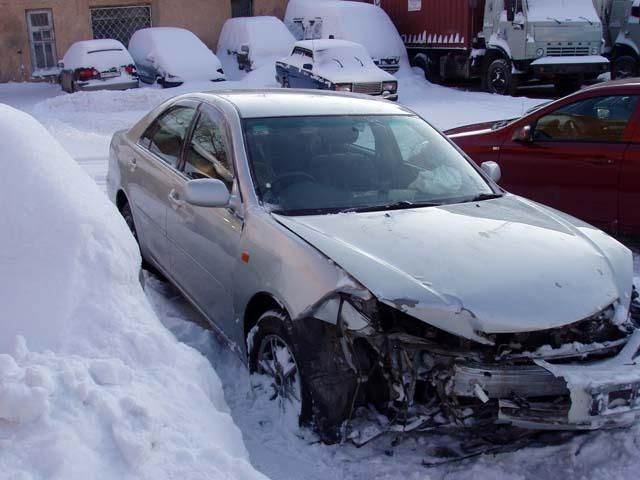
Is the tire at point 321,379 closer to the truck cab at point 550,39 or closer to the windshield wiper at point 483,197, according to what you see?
the windshield wiper at point 483,197

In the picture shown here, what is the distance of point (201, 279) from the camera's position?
4.29 meters

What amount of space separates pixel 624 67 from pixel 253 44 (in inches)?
353

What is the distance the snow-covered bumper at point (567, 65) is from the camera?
16.8 meters

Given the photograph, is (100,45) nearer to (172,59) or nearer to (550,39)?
(172,59)

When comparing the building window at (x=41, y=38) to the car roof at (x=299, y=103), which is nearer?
the car roof at (x=299, y=103)

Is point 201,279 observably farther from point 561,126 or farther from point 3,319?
point 561,126

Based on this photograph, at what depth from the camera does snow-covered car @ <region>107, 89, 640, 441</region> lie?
3039mm

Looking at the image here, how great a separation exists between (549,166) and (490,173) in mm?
1907

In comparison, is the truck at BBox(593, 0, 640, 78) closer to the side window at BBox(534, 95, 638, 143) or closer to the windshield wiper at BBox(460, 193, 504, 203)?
the side window at BBox(534, 95, 638, 143)

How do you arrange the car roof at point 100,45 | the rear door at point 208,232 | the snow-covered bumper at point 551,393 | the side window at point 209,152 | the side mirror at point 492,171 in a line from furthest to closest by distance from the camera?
the car roof at point 100,45, the side mirror at point 492,171, the side window at point 209,152, the rear door at point 208,232, the snow-covered bumper at point 551,393

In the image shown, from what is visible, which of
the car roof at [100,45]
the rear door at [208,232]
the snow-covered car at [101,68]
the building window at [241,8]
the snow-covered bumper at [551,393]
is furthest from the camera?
the building window at [241,8]

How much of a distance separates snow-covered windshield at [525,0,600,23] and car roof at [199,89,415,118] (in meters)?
13.2

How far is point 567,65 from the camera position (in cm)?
1677

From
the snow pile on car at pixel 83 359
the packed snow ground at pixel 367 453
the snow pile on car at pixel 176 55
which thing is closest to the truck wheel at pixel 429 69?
the snow pile on car at pixel 176 55
